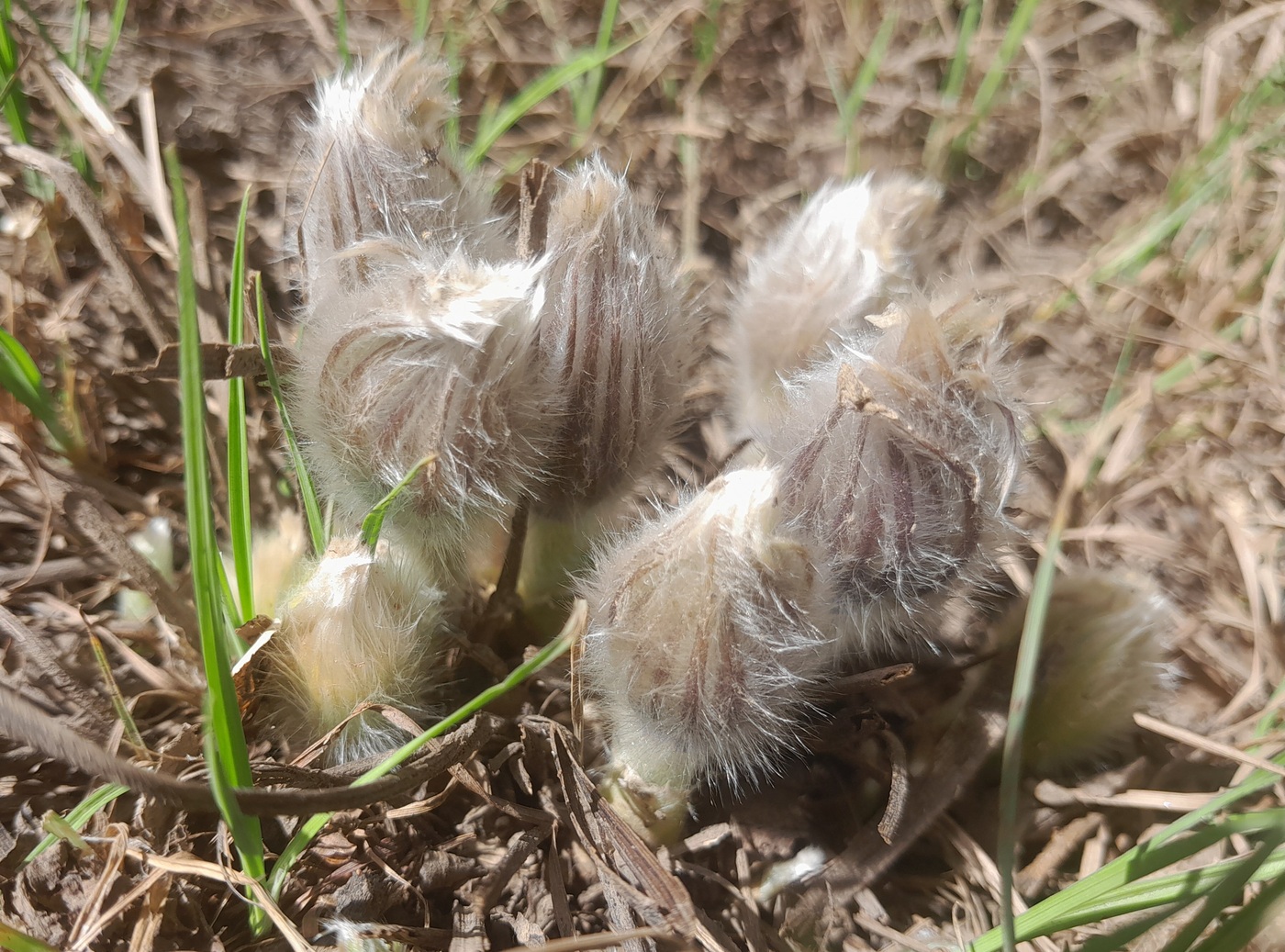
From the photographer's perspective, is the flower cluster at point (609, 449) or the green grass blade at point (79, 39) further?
the green grass blade at point (79, 39)

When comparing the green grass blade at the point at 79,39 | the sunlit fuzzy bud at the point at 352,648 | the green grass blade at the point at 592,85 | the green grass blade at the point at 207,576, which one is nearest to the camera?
the green grass blade at the point at 207,576

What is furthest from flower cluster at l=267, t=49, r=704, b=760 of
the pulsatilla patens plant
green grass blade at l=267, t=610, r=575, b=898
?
green grass blade at l=267, t=610, r=575, b=898

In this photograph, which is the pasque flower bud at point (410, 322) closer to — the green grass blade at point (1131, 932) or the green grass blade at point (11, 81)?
the green grass blade at point (11, 81)

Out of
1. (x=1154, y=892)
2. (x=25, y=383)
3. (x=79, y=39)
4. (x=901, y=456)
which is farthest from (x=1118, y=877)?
(x=79, y=39)

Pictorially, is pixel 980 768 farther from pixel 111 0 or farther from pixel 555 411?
pixel 111 0

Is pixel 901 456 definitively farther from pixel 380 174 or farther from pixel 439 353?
pixel 380 174

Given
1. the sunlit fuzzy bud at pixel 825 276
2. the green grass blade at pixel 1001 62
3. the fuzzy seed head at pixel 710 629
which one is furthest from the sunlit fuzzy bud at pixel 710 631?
the green grass blade at pixel 1001 62
